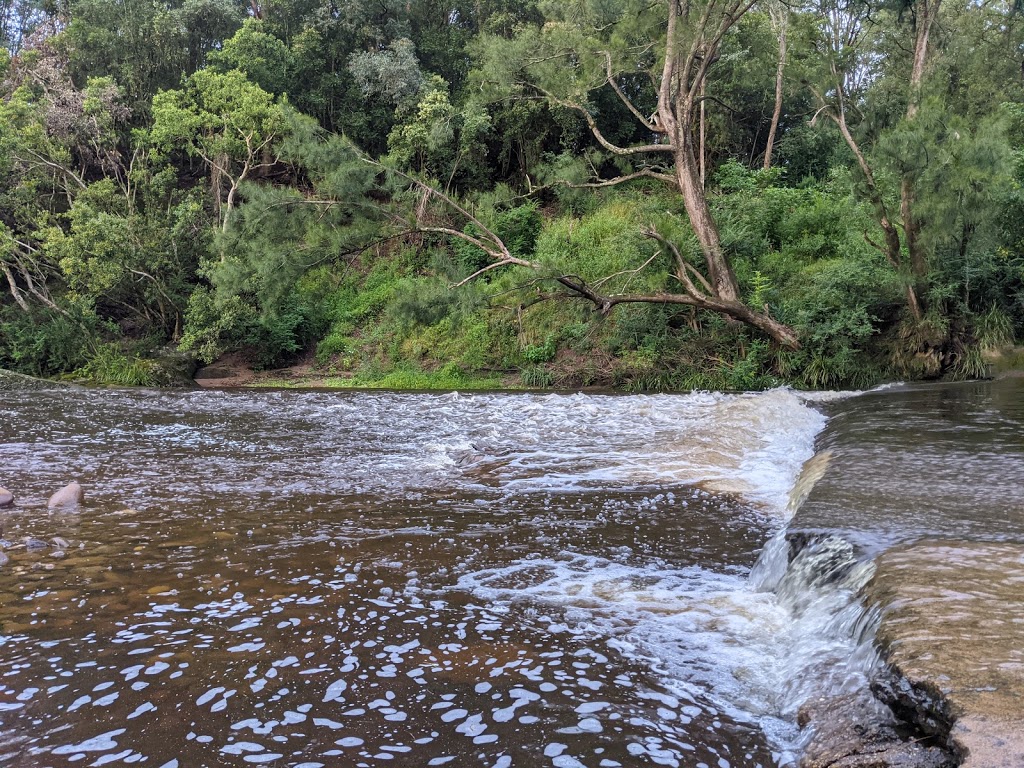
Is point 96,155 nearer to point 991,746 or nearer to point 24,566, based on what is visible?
point 24,566

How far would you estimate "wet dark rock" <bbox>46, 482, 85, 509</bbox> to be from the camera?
18.4 feet

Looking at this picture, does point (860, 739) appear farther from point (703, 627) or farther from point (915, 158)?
point (915, 158)

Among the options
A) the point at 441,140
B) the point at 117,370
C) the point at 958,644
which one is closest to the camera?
the point at 958,644

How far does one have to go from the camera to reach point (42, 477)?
6.72 metres

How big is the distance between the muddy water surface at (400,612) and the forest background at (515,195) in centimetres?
686

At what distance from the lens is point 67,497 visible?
5.68m

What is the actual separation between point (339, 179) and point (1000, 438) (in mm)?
10738

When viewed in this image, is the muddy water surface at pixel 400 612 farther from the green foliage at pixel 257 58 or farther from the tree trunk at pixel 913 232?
the green foliage at pixel 257 58

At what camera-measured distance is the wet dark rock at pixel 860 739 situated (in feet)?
7.45

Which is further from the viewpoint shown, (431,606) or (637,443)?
(637,443)

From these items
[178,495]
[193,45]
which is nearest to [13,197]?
[193,45]

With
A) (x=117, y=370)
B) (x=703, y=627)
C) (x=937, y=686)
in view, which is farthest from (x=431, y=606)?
(x=117, y=370)

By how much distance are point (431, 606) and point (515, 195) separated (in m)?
13.0

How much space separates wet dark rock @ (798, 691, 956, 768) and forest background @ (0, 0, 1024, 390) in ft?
33.5
